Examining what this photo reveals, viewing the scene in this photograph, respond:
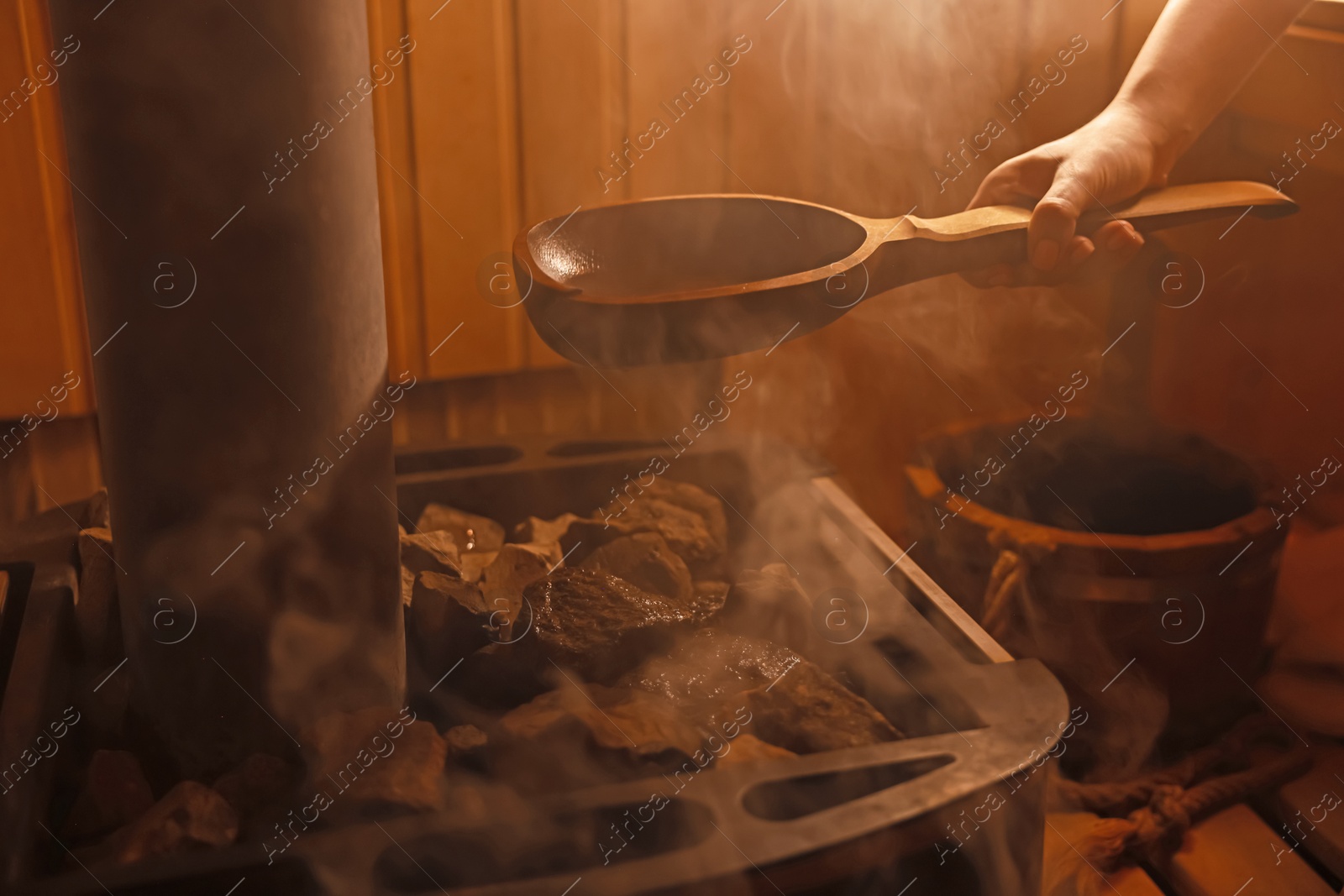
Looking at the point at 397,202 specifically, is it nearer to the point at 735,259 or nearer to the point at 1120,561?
the point at 735,259

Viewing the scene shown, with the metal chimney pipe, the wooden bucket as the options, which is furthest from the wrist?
the metal chimney pipe

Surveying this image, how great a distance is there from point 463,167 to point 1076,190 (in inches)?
36.9

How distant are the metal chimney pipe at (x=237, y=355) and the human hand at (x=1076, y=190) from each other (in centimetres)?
61

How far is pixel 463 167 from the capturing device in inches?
68.5

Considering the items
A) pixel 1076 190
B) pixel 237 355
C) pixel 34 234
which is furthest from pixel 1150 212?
pixel 34 234

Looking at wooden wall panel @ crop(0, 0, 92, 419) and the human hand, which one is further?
wooden wall panel @ crop(0, 0, 92, 419)

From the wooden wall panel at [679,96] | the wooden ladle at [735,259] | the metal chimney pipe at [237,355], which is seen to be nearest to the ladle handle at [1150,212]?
the wooden ladle at [735,259]

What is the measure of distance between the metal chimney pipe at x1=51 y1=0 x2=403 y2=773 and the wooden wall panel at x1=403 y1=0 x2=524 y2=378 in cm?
76

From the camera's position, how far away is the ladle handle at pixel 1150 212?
1.09 metres

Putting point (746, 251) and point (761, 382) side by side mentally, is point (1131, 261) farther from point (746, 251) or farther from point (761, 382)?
point (746, 251)

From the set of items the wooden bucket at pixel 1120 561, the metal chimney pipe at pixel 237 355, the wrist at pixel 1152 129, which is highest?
the wrist at pixel 1152 129

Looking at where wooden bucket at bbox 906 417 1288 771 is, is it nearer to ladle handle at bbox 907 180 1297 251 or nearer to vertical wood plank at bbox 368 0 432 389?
ladle handle at bbox 907 180 1297 251

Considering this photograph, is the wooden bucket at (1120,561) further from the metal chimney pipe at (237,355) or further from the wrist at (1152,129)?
the metal chimney pipe at (237,355)

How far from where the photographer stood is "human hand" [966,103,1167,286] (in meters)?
1.10
